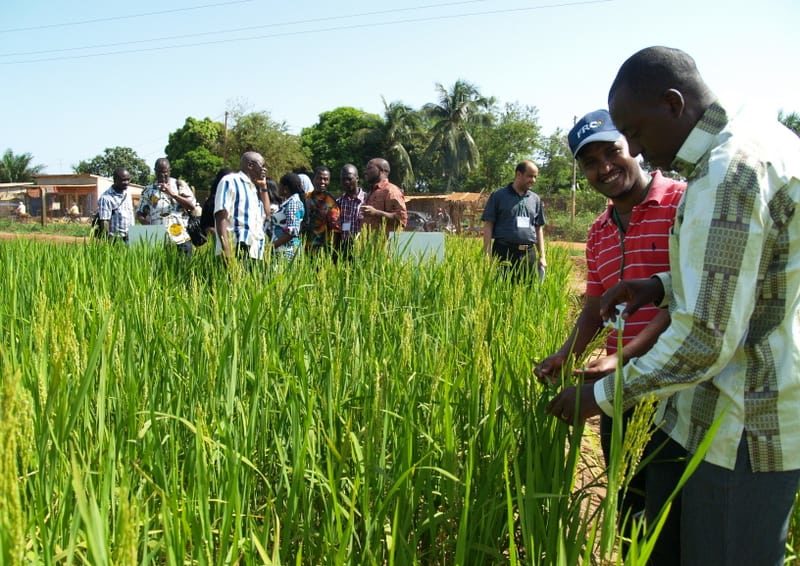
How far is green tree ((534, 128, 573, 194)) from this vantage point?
131 ft

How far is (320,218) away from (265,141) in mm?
33215

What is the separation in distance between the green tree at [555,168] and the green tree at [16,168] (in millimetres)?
44175

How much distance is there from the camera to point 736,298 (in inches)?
40.2

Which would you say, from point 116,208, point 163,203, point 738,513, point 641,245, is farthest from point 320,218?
point 738,513

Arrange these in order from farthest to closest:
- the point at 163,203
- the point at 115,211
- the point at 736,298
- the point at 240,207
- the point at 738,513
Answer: the point at 115,211 → the point at 163,203 → the point at 240,207 → the point at 738,513 → the point at 736,298

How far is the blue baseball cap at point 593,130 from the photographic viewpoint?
6.16ft

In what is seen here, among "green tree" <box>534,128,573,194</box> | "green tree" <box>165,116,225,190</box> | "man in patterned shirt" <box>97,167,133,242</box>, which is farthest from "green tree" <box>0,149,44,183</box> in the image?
"man in patterned shirt" <box>97,167,133,242</box>

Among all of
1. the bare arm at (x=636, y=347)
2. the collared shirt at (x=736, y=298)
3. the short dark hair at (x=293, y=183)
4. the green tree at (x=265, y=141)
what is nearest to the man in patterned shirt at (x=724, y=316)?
the collared shirt at (x=736, y=298)

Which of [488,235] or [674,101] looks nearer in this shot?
[674,101]

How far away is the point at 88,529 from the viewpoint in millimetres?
Result: 816

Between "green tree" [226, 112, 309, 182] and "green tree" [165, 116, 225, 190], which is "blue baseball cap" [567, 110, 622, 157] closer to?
"green tree" [226, 112, 309, 182]

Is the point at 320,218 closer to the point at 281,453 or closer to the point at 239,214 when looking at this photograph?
the point at 239,214

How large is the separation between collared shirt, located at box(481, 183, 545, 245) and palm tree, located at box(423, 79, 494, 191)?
138 ft

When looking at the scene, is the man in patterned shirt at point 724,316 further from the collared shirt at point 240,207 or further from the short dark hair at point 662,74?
the collared shirt at point 240,207
